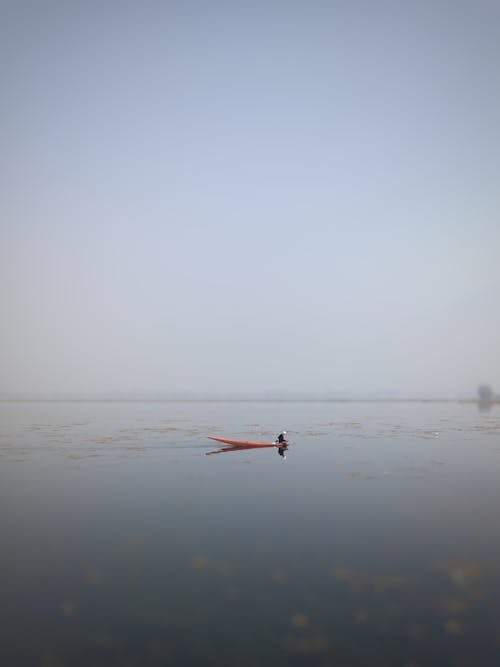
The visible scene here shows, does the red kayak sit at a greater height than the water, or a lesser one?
greater

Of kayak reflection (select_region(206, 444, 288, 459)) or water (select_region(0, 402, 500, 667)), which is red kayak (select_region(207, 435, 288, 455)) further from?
water (select_region(0, 402, 500, 667))

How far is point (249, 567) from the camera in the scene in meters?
17.5

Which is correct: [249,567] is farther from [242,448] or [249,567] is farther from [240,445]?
[242,448]

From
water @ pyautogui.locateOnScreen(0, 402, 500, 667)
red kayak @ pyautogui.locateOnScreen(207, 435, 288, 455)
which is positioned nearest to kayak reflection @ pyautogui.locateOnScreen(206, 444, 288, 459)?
red kayak @ pyautogui.locateOnScreen(207, 435, 288, 455)

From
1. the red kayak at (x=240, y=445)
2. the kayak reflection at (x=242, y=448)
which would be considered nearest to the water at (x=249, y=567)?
the kayak reflection at (x=242, y=448)

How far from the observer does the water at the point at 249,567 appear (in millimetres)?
12047

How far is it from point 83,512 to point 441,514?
69.5 feet

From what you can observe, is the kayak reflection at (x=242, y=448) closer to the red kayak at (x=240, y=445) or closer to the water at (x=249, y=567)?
the red kayak at (x=240, y=445)

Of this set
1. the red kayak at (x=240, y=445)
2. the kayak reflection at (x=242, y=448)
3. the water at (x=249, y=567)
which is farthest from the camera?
the red kayak at (x=240, y=445)

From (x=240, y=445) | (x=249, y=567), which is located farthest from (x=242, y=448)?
(x=249, y=567)

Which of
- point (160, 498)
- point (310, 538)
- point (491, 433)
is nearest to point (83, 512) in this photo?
point (160, 498)

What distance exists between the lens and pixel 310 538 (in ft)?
68.3

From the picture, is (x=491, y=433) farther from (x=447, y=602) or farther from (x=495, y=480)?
(x=447, y=602)

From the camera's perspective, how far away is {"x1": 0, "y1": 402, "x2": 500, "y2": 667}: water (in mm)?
12047
